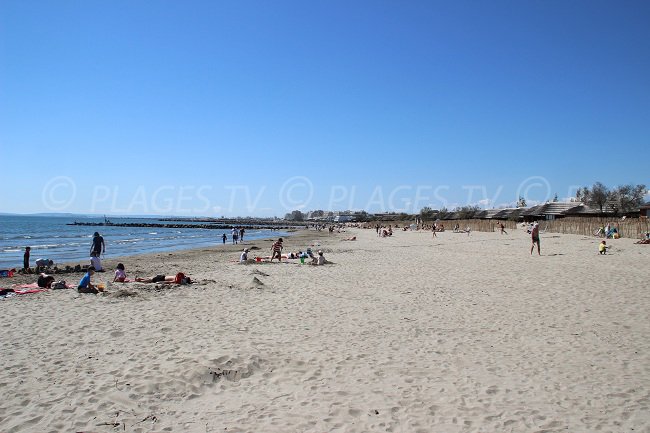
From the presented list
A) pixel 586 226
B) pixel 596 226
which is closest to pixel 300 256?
pixel 596 226

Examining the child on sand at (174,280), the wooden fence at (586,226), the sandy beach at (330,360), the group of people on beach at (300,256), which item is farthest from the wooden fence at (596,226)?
the child on sand at (174,280)

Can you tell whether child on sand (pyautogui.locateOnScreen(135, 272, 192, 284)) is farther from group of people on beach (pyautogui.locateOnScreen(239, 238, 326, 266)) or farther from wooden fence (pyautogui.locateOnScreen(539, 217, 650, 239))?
wooden fence (pyautogui.locateOnScreen(539, 217, 650, 239))

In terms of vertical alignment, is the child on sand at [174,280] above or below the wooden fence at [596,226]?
below

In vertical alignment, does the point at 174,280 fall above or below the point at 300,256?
below

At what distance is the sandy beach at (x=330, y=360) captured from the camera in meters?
3.79

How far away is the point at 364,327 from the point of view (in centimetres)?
682

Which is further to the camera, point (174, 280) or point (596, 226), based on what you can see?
point (596, 226)

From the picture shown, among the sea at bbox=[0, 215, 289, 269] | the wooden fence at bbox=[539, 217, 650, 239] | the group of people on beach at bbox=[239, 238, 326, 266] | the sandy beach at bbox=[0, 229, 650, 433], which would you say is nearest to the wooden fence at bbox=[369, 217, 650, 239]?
the wooden fence at bbox=[539, 217, 650, 239]

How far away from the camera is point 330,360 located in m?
5.28

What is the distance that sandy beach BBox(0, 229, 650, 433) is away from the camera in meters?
3.79

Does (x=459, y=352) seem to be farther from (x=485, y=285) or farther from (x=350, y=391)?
(x=485, y=285)

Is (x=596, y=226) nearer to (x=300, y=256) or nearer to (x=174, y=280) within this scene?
(x=300, y=256)

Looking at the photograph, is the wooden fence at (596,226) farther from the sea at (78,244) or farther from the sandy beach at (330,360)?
the sea at (78,244)

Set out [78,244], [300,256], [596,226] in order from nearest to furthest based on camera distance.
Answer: [300,256] → [596,226] → [78,244]
